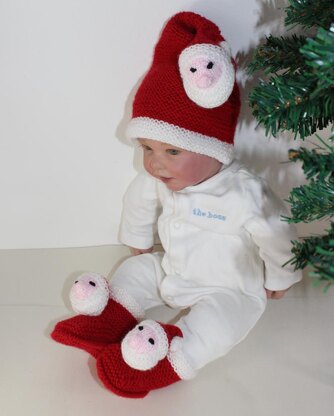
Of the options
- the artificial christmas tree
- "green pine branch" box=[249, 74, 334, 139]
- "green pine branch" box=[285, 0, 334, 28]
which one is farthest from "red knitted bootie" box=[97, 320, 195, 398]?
"green pine branch" box=[285, 0, 334, 28]

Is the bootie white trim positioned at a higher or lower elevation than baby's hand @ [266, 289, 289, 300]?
lower

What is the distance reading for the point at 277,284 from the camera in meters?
0.99

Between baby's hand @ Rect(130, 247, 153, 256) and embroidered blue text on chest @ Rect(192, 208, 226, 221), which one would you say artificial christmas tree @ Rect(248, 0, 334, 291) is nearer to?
embroidered blue text on chest @ Rect(192, 208, 226, 221)

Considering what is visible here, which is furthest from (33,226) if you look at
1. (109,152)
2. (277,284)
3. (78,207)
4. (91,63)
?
(277,284)

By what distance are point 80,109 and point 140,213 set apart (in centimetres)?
23

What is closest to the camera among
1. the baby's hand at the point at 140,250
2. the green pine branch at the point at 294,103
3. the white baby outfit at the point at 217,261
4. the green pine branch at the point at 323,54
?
the green pine branch at the point at 323,54

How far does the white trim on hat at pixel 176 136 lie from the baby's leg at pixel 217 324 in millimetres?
251

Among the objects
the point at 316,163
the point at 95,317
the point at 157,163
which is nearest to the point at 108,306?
the point at 95,317

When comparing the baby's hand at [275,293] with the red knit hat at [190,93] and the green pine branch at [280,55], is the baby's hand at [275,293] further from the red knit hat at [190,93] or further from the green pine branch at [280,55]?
the green pine branch at [280,55]

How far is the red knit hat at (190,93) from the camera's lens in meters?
0.84

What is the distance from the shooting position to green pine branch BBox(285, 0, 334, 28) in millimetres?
743

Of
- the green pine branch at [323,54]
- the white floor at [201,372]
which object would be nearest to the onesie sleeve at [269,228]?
the white floor at [201,372]

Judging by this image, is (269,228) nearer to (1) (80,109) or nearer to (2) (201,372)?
(2) (201,372)

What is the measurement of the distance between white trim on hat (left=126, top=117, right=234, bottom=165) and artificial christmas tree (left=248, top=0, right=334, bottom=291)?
10cm
